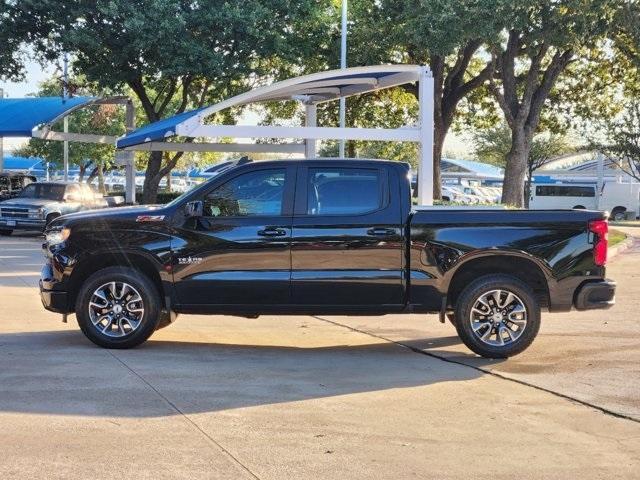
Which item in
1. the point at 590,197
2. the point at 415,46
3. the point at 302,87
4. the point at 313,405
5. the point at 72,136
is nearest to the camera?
the point at 313,405

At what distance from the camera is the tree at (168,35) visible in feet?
92.3

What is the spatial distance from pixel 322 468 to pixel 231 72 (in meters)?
25.4

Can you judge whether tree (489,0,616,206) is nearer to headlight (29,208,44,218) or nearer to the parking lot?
headlight (29,208,44,218)

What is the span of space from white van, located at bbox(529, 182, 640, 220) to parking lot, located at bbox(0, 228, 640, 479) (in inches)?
1974

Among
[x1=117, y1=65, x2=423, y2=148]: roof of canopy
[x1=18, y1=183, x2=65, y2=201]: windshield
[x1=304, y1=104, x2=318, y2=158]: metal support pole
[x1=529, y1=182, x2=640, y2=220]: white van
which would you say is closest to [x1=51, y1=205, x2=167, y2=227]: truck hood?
[x1=117, y1=65, x2=423, y2=148]: roof of canopy

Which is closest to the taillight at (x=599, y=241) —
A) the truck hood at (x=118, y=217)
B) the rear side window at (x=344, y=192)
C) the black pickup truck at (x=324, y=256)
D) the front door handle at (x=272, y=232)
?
the black pickup truck at (x=324, y=256)

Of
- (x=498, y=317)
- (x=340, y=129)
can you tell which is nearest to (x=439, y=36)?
(x=340, y=129)

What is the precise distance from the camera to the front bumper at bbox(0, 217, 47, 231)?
26609 millimetres

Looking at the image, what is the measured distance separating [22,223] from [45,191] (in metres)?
1.50

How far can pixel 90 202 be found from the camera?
91.0ft

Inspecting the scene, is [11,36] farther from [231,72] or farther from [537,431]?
[537,431]

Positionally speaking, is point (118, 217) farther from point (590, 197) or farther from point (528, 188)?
point (528, 188)

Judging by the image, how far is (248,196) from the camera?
932 cm

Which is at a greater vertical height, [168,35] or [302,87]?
[168,35]
